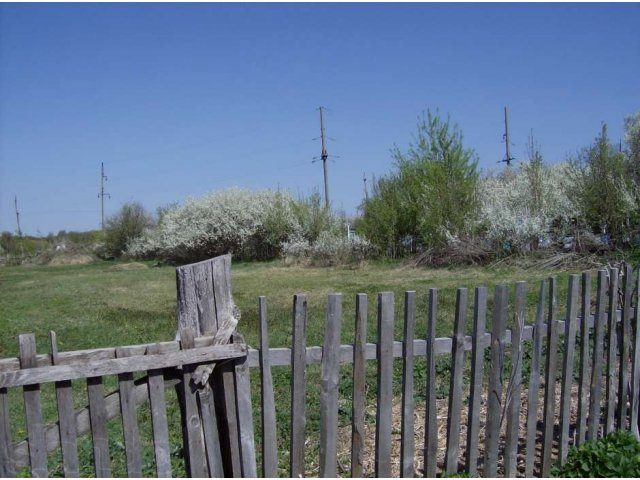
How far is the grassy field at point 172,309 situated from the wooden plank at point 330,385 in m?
1.31

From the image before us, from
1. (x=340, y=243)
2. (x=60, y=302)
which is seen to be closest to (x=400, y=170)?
(x=340, y=243)

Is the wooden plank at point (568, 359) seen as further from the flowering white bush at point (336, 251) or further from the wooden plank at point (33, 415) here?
the flowering white bush at point (336, 251)

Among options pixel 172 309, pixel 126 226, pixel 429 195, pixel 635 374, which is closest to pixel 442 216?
pixel 429 195

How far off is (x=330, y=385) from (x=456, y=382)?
2.63 ft

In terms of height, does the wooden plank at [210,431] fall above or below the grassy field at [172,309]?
above

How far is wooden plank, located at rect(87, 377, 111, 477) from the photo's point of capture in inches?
102

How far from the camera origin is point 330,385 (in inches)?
118

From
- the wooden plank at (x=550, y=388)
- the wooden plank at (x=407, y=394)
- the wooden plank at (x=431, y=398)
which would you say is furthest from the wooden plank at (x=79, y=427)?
the wooden plank at (x=550, y=388)

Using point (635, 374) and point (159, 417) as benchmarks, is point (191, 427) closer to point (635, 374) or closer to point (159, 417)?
point (159, 417)

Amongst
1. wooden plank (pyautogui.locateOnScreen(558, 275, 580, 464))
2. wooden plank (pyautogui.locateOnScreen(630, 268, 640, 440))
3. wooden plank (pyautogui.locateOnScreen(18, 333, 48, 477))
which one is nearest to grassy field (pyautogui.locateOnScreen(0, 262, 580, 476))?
wooden plank (pyautogui.locateOnScreen(18, 333, 48, 477))

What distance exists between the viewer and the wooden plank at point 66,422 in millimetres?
2529

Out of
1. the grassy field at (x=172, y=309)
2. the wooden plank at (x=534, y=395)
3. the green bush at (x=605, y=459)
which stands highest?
the wooden plank at (x=534, y=395)

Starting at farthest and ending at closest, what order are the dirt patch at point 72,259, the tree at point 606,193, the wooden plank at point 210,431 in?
1. the dirt patch at point 72,259
2. the tree at point 606,193
3. the wooden plank at point 210,431

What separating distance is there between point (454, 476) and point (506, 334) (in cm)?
89
